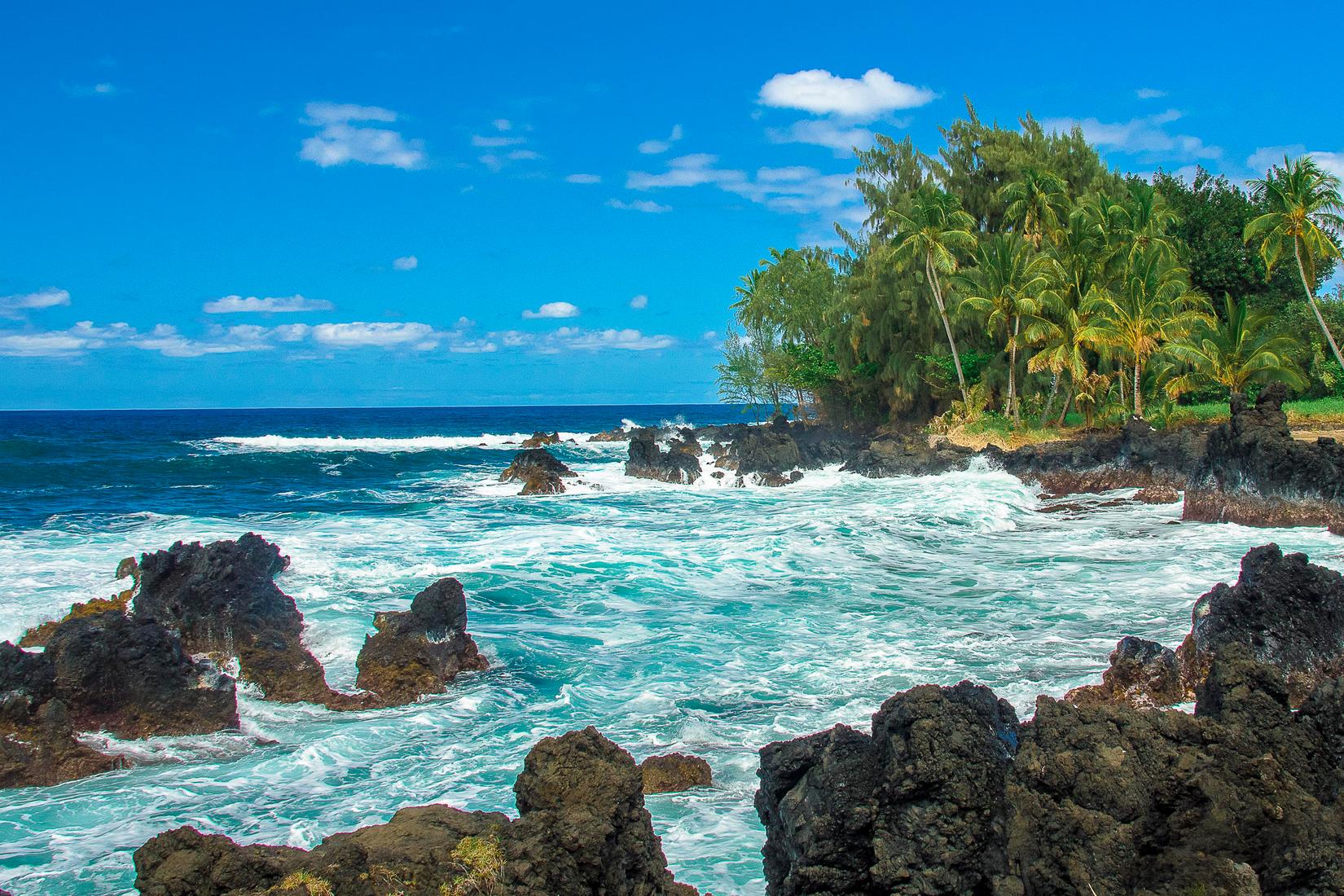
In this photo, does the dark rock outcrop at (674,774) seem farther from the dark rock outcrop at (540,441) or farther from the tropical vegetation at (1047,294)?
the dark rock outcrop at (540,441)

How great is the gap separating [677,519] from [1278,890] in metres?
20.4

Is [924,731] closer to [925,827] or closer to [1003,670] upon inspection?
[925,827]

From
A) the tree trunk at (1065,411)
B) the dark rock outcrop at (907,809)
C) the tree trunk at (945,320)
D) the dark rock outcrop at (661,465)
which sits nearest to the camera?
the dark rock outcrop at (907,809)

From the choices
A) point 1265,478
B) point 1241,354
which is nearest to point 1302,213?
point 1241,354

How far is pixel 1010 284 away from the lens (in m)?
35.5

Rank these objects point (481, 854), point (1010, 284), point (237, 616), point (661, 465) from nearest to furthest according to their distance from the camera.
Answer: point (481, 854) → point (237, 616) → point (1010, 284) → point (661, 465)

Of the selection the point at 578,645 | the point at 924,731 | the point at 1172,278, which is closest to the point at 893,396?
the point at 1172,278

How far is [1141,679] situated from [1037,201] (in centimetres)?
3485

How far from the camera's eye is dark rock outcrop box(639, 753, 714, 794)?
7.52 m

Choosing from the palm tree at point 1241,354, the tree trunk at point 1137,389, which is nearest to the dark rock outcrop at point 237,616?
the palm tree at point 1241,354

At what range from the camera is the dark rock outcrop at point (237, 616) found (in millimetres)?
10438

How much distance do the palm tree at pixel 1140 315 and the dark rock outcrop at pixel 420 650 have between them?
2663cm

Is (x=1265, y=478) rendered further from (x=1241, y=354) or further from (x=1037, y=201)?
(x=1037, y=201)

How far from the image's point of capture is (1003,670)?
10266mm
